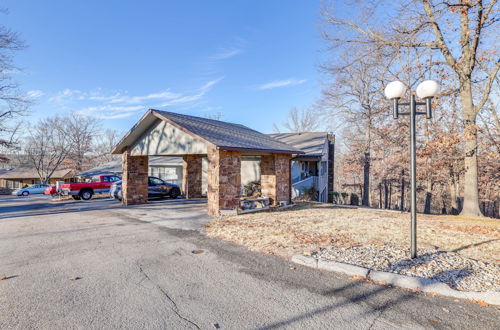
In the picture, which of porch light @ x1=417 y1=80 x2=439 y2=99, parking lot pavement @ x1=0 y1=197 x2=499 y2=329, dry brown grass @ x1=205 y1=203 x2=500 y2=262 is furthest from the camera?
dry brown grass @ x1=205 y1=203 x2=500 y2=262

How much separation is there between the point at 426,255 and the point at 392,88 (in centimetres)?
315

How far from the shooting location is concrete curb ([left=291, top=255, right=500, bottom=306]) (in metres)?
3.41

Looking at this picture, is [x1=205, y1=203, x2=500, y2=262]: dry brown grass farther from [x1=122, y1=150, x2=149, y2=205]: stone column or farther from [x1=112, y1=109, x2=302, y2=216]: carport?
[x1=122, y1=150, x2=149, y2=205]: stone column

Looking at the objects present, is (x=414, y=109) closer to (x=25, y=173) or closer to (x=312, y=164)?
(x=312, y=164)

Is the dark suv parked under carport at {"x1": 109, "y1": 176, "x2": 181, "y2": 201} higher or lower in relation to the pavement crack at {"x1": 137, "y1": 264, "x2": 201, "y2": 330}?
higher

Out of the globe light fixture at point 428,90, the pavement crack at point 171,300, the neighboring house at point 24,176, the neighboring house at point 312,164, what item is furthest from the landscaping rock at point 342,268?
the neighboring house at point 24,176

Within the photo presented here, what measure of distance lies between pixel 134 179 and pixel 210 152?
20.6ft

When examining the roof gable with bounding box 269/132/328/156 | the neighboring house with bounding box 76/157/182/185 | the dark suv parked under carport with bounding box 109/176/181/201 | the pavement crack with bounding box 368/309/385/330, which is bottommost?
the pavement crack with bounding box 368/309/385/330

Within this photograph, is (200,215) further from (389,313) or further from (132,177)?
(389,313)

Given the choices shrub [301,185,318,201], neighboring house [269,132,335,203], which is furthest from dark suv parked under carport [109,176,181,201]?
shrub [301,185,318,201]

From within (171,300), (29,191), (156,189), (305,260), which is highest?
(156,189)

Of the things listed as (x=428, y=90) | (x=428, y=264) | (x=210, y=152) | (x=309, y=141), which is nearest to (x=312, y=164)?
(x=309, y=141)

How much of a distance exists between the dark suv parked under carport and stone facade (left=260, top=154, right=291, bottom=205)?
783 centimetres

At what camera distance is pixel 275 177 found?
12242 mm
